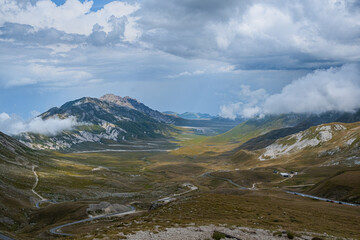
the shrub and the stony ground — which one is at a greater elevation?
the shrub

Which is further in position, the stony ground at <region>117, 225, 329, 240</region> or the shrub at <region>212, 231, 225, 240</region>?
the stony ground at <region>117, 225, 329, 240</region>

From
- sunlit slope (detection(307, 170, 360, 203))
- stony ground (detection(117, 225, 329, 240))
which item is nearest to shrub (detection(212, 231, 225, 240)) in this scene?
stony ground (detection(117, 225, 329, 240))

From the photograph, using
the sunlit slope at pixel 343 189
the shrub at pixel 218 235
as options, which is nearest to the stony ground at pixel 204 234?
the shrub at pixel 218 235

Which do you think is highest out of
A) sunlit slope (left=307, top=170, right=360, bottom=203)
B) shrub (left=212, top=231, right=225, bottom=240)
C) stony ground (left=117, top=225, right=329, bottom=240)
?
shrub (left=212, top=231, right=225, bottom=240)

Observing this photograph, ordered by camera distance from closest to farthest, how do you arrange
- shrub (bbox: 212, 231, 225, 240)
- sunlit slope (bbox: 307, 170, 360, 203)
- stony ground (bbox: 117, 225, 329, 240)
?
1. shrub (bbox: 212, 231, 225, 240)
2. stony ground (bbox: 117, 225, 329, 240)
3. sunlit slope (bbox: 307, 170, 360, 203)

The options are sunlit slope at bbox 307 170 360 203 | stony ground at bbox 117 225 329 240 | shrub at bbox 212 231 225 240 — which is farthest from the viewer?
sunlit slope at bbox 307 170 360 203

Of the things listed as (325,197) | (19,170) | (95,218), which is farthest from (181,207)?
(19,170)

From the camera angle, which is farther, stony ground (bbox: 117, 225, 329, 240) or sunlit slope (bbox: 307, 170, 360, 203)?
sunlit slope (bbox: 307, 170, 360, 203)

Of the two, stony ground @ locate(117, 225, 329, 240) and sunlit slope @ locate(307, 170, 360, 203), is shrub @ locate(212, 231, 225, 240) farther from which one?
sunlit slope @ locate(307, 170, 360, 203)

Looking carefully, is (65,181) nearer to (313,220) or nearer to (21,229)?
(21,229)

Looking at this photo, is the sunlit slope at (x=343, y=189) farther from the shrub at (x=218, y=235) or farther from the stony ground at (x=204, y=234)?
the shrub at (x=218, y=235)

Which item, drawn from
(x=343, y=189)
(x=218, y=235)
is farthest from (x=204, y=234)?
(x=343, y=189)
